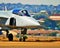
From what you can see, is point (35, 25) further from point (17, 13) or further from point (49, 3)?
point (49, 3)

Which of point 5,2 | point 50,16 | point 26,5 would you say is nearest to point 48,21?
point 50,16

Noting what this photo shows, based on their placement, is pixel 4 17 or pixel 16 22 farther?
pixel 4 17

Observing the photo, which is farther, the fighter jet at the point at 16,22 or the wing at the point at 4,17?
the wing at the point at 4,17

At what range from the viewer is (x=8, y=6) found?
23344 millimetres

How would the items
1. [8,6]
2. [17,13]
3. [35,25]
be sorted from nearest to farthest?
[35,25] < [17,13] < [8,6]

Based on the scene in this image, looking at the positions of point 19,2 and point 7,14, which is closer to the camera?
point 7,14

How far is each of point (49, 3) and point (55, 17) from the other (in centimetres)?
146

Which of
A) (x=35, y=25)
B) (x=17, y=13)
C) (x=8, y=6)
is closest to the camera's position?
(x=35, y=25)

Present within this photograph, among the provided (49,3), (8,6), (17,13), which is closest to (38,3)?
(49,3)

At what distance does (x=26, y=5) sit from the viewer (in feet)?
79.6

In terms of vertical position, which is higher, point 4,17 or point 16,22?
point 4,17

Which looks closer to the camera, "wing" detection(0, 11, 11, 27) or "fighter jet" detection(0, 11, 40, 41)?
"fighter jet" detection(0, 11, 40, 41)

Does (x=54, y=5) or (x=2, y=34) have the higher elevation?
(x=54, y=5)

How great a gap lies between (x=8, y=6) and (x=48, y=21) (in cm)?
398
